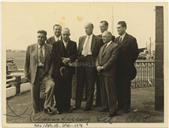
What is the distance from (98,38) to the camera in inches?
51.7

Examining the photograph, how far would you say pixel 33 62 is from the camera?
131cm

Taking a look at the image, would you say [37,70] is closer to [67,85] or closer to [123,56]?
[67,85]

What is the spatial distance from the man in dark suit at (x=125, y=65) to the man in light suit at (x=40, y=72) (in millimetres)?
244

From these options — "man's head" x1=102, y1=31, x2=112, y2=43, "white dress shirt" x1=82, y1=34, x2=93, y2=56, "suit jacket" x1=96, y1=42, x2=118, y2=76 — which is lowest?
"suit jacket" x1=96, y1=42, x2=118, y2=76

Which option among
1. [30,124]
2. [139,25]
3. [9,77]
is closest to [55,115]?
[30,124]

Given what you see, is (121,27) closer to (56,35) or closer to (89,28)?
(89,28)

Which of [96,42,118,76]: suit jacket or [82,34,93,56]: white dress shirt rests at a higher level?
[82,34,93,56]: white dress shirt

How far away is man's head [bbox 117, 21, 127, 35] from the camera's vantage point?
51.7 inches

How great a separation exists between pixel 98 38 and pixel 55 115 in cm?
31

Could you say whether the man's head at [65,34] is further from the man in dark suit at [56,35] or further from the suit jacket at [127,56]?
the suit jacket at [127,56]

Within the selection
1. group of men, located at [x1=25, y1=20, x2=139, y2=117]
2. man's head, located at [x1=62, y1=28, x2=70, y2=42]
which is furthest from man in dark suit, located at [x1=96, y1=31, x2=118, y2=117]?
man's head, located at [x1=62, y1=28, x2=70, y2=42]

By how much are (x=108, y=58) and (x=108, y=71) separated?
0.15ft

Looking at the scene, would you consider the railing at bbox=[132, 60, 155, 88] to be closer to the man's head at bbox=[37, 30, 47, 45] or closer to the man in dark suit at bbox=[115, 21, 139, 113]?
the man in dark suit at bbox=[115, 21, 139, 113]

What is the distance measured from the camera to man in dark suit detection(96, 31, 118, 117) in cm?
130
